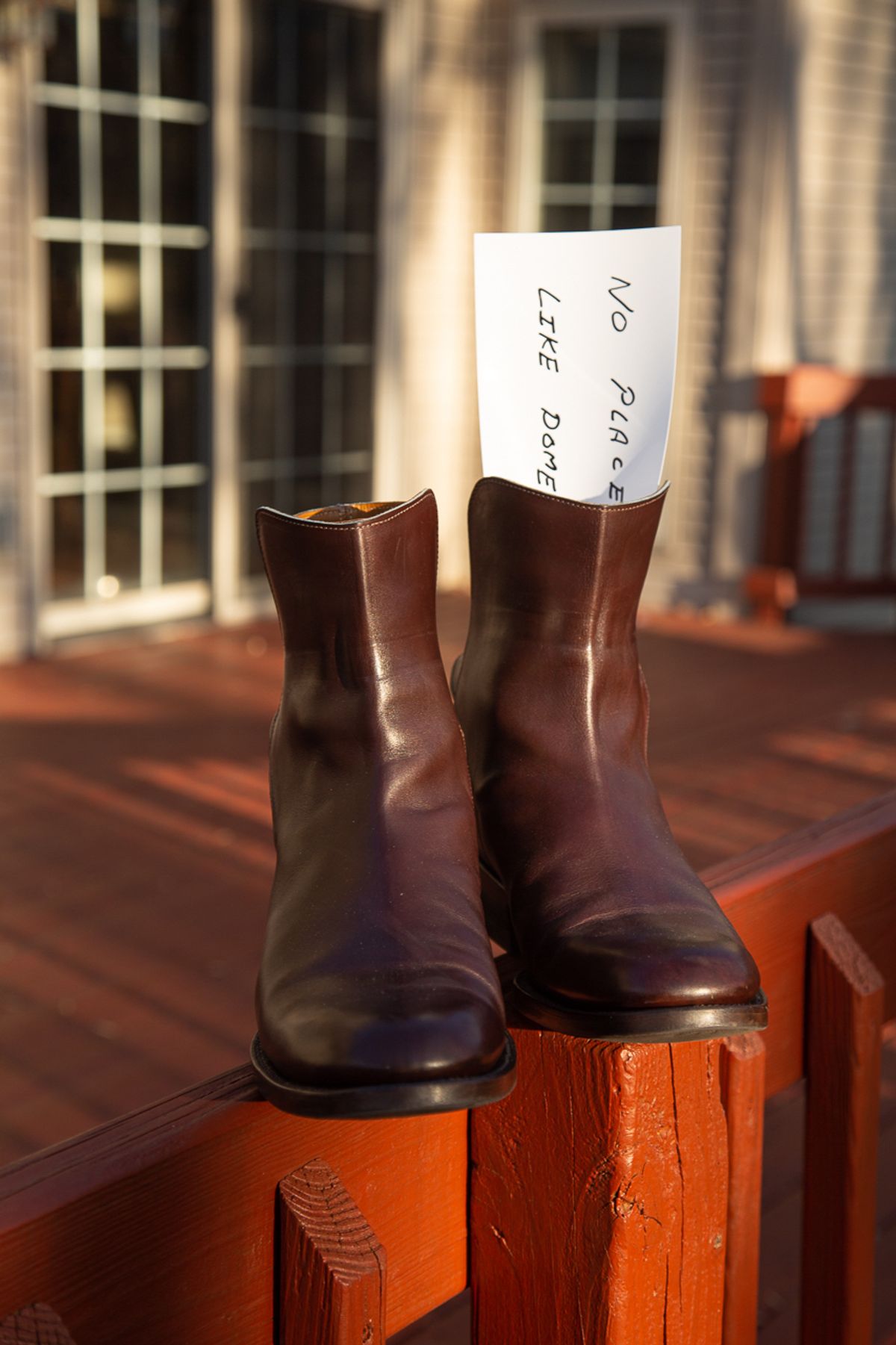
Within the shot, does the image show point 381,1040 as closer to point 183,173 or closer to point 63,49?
point 63,49

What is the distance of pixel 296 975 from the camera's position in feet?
2.37

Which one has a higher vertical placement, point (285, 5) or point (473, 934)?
point (285, 5)

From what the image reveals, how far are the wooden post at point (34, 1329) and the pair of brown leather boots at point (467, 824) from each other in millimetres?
132

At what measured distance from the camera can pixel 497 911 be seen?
2.97 ft

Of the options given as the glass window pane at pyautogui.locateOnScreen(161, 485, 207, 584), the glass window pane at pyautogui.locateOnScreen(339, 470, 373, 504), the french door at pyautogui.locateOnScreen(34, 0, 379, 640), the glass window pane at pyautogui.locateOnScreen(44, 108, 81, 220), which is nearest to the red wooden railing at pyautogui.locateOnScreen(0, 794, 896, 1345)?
the french door at pyautogui.locateOnScreen(34, 0, 379, 640)

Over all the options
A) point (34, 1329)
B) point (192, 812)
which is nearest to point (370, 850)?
point (34, 1329)

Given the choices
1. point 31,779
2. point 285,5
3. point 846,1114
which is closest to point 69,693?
point 31,779

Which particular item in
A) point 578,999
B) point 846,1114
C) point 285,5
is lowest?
point 846,1114

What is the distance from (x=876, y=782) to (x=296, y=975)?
11.0 feet

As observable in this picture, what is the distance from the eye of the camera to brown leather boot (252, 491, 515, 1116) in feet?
2.21

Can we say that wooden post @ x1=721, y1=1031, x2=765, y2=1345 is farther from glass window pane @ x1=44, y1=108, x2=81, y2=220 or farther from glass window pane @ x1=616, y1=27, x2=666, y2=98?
glass window pane @ x1=616, y1=27, x2=666, y2=98

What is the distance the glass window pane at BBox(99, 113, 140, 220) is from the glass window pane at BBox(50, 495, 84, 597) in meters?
0.95

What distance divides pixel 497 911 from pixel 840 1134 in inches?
15.7

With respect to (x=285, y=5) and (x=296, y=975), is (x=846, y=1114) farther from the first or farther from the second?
(x=285, y=5)
